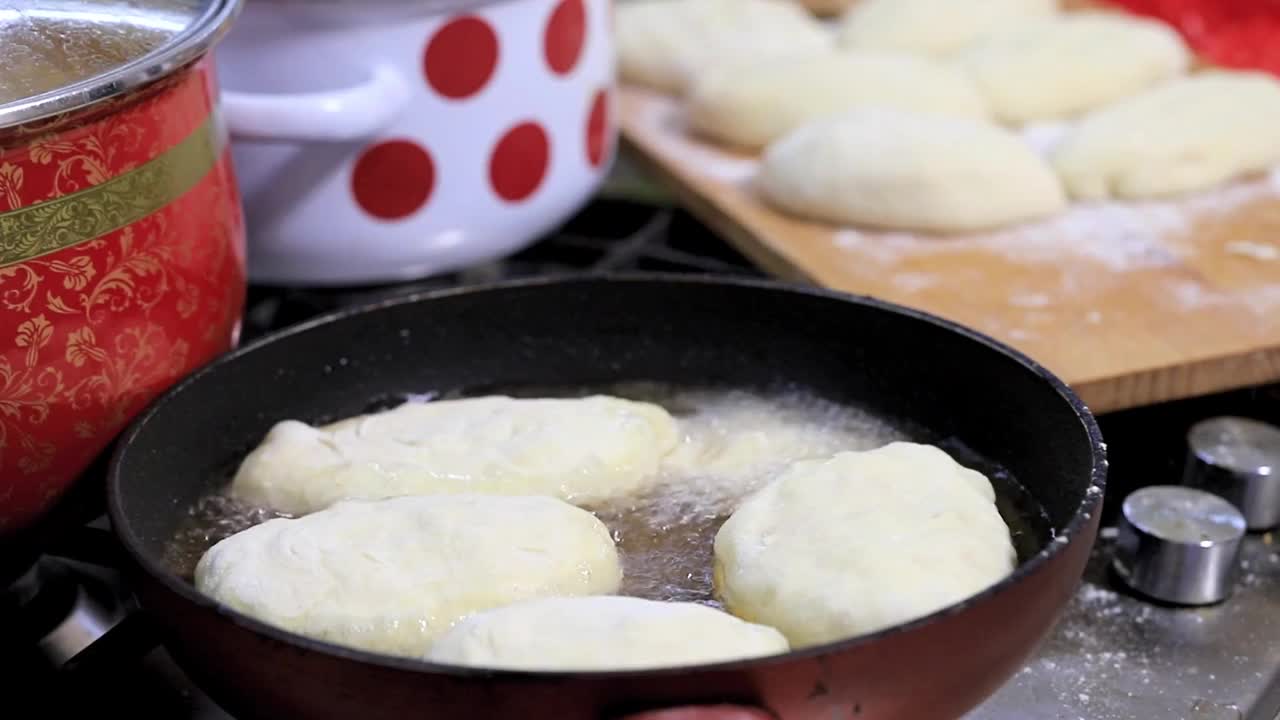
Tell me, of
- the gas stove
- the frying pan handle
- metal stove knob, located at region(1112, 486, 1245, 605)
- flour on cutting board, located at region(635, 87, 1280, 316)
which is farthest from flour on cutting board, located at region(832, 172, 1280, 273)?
the frying pan handle

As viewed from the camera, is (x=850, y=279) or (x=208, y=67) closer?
(x=208, y=67)

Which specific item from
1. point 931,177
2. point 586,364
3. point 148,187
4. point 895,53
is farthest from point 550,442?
point 895,53

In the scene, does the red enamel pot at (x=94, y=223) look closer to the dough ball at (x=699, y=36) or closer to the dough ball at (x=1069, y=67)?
the dough ball at (x=699, y=36)

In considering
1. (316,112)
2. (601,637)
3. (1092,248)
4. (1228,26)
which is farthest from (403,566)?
(1228,26)

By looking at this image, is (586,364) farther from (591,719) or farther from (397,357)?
(591,719)

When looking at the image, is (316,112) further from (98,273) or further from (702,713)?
(702,713)

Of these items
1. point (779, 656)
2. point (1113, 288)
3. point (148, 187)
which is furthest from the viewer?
point (1113, 288)

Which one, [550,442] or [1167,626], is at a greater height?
[550,442]

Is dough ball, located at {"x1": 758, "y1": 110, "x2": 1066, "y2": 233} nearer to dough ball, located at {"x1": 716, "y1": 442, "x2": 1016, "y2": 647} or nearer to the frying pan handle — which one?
dough ball, located at {"x1": 716, "y1": 442, "x2": 1016, "y2": 647}
